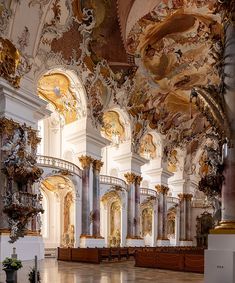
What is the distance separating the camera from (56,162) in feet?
66.4

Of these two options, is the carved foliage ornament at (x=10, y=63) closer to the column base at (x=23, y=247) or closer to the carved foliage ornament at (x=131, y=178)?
the column base at (x=23, y=247)

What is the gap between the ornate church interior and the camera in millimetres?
7827

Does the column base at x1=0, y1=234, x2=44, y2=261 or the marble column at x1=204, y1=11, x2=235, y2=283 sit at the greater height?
the marble column at x1=204, y1=11, x2=235, y2=283

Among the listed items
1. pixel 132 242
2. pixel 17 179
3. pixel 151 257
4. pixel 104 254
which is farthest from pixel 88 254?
pixel 132 242

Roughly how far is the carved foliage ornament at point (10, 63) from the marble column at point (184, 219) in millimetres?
22286

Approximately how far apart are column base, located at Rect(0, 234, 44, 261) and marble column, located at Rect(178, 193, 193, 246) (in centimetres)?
2041

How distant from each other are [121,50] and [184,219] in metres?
18.5

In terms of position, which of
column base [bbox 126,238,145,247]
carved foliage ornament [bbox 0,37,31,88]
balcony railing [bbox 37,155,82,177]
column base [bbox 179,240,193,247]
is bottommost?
column base [bbox 179,240,193,247]

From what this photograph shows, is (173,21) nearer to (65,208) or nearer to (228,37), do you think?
(65,208)

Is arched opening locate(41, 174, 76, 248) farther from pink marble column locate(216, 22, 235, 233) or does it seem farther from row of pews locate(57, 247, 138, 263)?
pink marble column locate(216, 22, 235, 233)

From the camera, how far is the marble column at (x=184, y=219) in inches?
1379

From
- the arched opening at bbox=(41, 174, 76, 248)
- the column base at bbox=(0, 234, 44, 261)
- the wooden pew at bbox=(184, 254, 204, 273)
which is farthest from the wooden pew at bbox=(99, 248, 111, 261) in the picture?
the wooden pew at bbox=(184, 254, 204, 273)

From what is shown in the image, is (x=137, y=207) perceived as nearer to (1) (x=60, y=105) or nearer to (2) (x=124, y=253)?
(2) (x=124, y=253)

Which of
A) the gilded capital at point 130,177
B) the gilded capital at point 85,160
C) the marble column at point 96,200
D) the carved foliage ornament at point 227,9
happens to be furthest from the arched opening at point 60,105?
the carved foliage ornament at point 227,9
